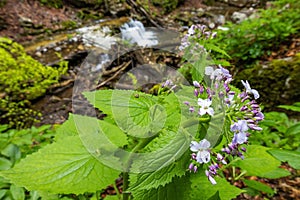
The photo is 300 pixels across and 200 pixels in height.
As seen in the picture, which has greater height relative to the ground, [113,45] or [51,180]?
[113,45]

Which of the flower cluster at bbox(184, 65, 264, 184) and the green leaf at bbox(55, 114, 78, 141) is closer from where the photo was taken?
the flower cluster at bbox(184, 65, 264, 184)

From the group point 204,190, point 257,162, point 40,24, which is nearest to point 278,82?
point 257,162

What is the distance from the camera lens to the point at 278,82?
3281mm

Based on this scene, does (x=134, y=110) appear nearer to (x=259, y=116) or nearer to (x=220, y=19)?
(x=259, y=116)

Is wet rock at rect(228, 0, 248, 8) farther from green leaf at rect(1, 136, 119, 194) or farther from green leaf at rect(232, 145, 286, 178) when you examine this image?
green leaf at rect(1, 136, 119, 194)

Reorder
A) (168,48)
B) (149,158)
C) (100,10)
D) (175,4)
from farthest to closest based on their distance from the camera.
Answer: (175,4), (100,10), (168,48), (149,158)

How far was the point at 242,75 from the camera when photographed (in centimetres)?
360

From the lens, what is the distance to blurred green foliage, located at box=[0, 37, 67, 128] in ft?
12.5

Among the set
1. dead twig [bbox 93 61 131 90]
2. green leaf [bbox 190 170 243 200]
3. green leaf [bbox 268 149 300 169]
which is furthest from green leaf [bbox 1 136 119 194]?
dead twig [bbox 93 61 131 90]

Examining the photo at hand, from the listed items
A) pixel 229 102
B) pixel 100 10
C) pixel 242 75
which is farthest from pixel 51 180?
pixel 100 10

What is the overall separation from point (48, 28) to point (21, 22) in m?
0.69

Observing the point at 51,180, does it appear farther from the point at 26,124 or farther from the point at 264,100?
the point at 26,124

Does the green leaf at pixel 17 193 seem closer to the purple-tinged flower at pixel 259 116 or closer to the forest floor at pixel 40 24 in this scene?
the purple-tinged flower at pixel 259 116

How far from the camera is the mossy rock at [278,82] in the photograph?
317 cm
